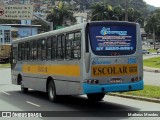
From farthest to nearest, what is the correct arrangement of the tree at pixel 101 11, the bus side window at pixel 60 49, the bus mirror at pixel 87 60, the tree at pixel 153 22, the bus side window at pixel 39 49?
the tree at pixel 153 22
the tree at pixel 101 11
the bus side window at pixel 39 49
the bus side window at pixel 60 49
the bus mirror at pixel 87 60

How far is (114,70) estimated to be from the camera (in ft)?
45.7

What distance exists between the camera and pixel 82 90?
44.8 feet

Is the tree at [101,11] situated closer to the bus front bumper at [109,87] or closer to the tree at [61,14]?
the tree at [61,14]

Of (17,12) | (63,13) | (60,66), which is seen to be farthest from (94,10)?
(60,66)

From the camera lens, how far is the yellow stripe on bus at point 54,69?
47.5 ft

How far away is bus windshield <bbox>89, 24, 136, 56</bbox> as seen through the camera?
1392 centimetres

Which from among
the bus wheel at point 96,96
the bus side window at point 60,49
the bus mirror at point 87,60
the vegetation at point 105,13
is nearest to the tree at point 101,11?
the vegetation at point 105,13

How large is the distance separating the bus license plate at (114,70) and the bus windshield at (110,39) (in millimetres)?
445

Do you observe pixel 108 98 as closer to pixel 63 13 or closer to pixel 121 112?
pixel 121 112

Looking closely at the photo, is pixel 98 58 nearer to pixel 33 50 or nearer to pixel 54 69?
pixel 54 69

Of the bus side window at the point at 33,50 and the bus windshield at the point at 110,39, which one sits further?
the bus side window at the point at 33,50

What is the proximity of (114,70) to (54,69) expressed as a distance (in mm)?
3288

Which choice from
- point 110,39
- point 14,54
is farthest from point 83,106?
point 14,54

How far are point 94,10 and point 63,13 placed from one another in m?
17.8
